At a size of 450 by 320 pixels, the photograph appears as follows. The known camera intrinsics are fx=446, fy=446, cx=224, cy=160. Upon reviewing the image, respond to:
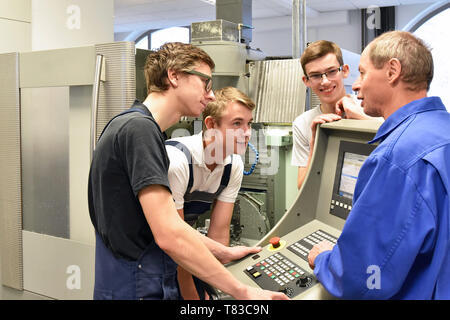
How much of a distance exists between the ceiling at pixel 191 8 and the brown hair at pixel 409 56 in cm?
610

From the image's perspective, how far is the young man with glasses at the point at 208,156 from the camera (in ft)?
5.39

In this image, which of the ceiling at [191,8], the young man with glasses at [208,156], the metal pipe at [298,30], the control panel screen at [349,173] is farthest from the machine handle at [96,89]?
the ceiling at [191,8]

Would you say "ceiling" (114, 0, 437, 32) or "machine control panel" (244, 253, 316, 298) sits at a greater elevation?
"ceiling" (114, 0, 437, 32)

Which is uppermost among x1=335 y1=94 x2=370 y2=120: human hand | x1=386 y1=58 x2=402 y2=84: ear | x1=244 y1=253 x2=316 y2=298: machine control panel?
x1=386 y1=58 x2=402 y2=84: ear

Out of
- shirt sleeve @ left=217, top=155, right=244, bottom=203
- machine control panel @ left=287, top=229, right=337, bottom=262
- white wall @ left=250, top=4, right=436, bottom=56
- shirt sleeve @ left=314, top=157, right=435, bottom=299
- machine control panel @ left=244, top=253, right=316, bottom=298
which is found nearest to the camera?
shirt sleeve @ left=314, top=157, right=435, bottom=299

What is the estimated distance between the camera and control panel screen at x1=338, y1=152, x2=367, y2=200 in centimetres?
159

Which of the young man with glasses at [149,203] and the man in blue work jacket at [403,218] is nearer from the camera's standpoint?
the man in blue work jacket at [403,218]

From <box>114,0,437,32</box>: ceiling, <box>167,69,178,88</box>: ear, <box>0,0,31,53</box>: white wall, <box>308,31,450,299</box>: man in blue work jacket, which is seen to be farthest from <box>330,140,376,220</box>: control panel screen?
<box>114,0,437,32</box>: ceiling

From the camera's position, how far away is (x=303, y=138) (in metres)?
2.15

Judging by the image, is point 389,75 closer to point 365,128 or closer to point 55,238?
point 365,128

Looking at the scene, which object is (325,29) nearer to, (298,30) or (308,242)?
(298,30)

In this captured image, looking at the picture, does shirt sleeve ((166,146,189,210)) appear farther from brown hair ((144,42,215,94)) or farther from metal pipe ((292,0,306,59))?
metal pipe ((292,0,306,59))

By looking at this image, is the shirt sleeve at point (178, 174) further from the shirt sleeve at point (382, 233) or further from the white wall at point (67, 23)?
the white wall at point (67, 23)

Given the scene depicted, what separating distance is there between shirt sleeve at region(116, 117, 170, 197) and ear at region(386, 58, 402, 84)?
25.1 inches
